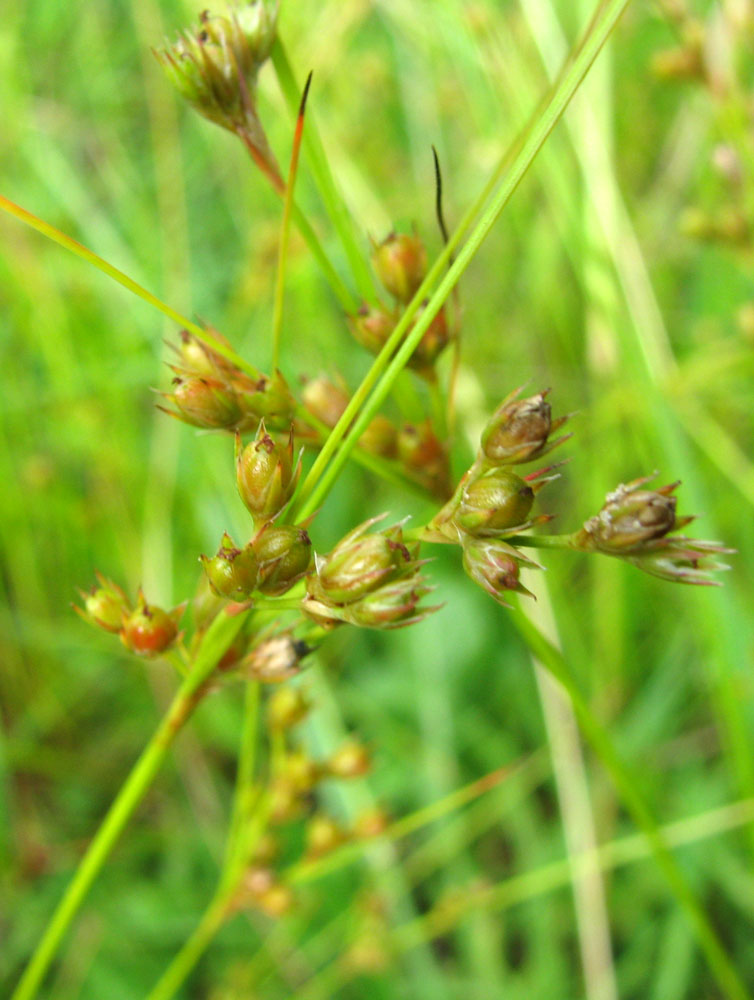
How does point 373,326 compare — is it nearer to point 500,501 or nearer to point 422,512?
point 500,501

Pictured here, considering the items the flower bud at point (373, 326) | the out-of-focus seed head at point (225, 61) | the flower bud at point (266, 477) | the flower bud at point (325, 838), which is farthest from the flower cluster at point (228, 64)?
the flower bud at point (325, 838)

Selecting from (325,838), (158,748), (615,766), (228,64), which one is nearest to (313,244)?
(228,64)

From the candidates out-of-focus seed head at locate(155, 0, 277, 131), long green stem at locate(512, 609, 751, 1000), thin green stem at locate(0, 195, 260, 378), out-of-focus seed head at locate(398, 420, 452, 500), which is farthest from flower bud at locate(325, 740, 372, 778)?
out-of-focus seed head at locate(155, 0, 277, 131)

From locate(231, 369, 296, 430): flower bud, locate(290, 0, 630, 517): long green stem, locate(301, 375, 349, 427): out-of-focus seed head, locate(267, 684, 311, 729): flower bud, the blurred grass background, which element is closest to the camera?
locate(290, 0, 630, 517): long green stem

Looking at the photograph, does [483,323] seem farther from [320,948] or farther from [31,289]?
[320,948]

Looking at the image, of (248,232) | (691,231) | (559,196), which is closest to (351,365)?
(248,232)

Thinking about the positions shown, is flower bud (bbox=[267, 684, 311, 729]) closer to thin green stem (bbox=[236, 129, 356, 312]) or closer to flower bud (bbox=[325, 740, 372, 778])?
flower bud (bbox=[325, 740, 372, 778])

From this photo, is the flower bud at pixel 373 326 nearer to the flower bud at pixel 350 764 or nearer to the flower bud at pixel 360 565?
the flower bud at pixel 360 565

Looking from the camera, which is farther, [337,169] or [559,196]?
[337,169]
